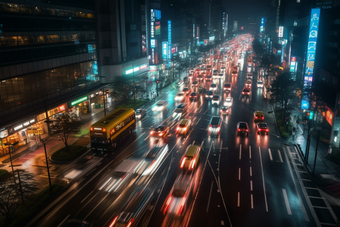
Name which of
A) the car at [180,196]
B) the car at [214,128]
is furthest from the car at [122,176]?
the car at [214,128]

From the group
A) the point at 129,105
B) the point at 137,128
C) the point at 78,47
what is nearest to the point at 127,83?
the point at 129,105

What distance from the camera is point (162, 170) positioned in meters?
31.2

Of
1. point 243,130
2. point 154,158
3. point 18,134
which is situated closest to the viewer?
point 154,158

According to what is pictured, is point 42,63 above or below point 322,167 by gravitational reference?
above

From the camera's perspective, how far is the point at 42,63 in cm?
4247

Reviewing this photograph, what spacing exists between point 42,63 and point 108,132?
1695 centimetres

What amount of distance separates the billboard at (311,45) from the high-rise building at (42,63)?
44283mm

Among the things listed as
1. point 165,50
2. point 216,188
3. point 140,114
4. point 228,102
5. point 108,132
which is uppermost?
point 165,50

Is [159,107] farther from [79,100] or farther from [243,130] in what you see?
[243,130]

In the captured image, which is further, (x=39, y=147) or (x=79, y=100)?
(x=79, y=100)

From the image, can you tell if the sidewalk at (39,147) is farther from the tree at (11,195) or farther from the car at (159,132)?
the car at (159,132)

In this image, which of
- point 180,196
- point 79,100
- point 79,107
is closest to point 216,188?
point 180,196

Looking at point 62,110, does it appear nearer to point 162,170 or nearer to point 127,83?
point 127,83

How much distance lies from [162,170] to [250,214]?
1129 centimetres
